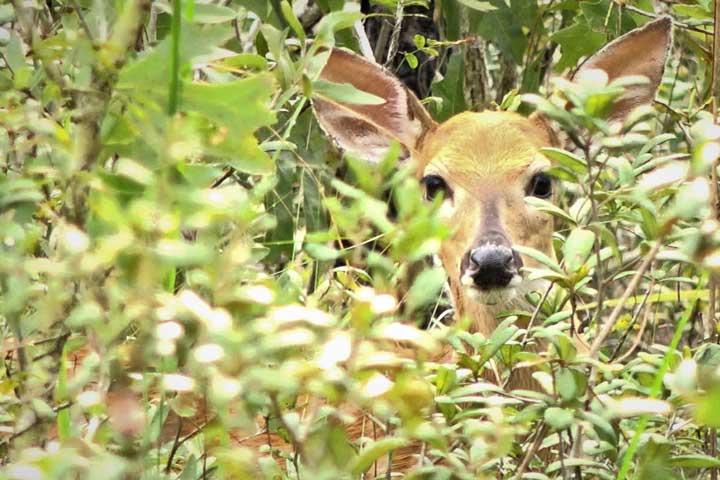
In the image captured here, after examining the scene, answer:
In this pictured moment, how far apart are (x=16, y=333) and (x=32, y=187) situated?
9.3 inches

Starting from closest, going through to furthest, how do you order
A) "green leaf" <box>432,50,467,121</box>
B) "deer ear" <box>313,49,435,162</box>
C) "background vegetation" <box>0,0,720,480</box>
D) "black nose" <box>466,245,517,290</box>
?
"background vegetation" <box>0,0,720,480</box> → "black nose" <box>466,245,517,290</box> → "deer ear" <box>313,49,435,162</box> → "green leaf" <box>432,50,467,121</box>

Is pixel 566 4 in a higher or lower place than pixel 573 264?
lower

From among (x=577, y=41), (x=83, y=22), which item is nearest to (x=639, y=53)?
(x=577, y=41)

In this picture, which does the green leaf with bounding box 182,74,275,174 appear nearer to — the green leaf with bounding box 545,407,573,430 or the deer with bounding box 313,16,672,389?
the green leaf with bounding box 545,407,573,430

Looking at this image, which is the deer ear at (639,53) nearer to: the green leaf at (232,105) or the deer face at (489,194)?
the deer face at (489,194)

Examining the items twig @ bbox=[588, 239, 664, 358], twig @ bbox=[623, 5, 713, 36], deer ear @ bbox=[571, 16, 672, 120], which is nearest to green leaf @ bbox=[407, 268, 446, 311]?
twig @ bbox=[588, 239, 664, 358]

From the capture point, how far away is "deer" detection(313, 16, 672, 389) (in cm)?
389

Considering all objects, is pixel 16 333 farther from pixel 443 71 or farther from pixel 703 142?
pixel 443 71

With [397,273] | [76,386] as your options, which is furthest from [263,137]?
[76,386]

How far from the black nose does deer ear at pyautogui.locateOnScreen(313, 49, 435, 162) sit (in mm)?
789

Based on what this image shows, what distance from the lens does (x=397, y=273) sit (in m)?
2.76

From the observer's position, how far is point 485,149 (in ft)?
14.7

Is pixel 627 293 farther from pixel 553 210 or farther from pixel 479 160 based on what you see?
pixel 479 160

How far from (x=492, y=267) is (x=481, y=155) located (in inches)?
31.2
